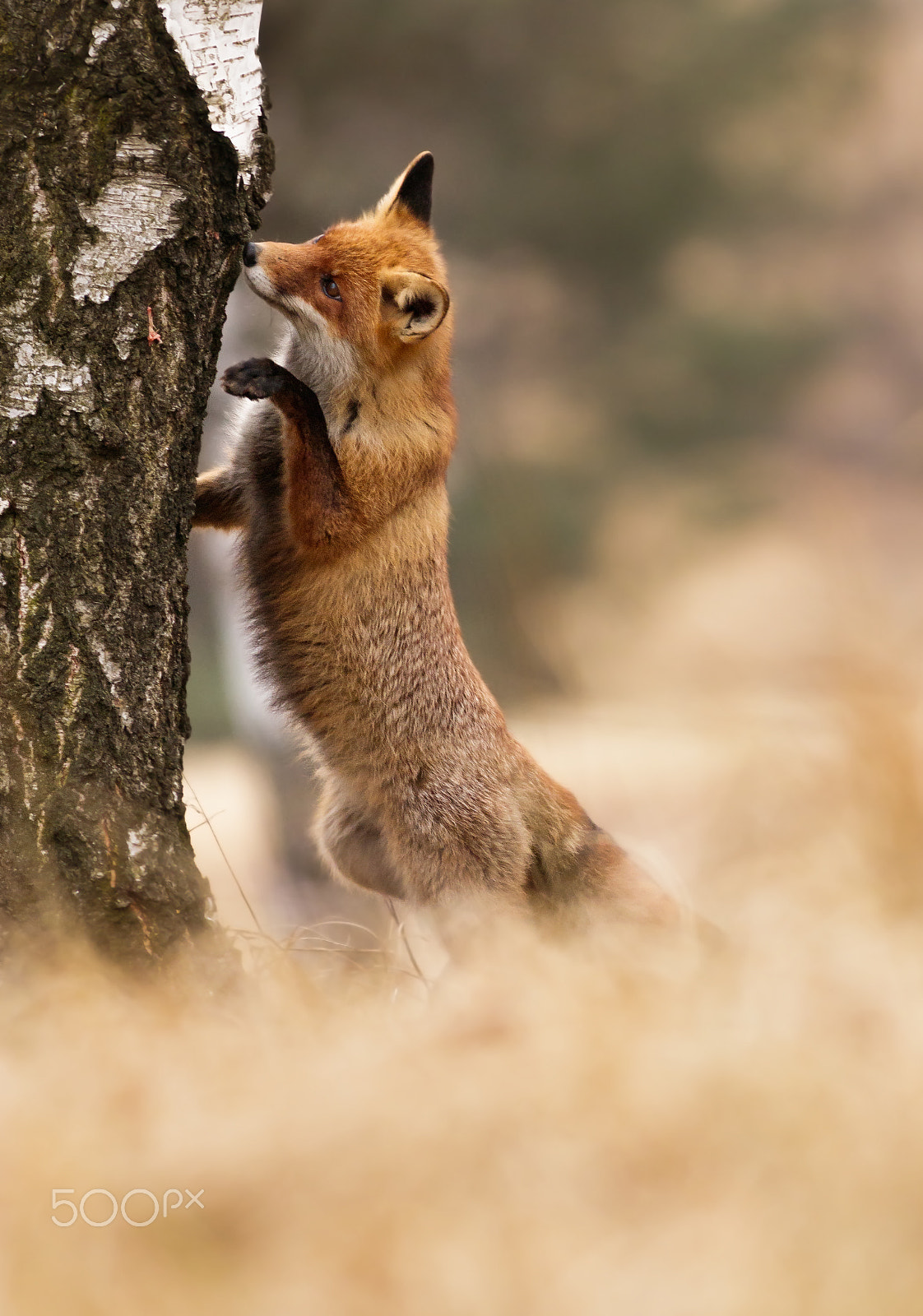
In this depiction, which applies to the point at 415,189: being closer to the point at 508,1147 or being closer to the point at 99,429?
the point at 99,429

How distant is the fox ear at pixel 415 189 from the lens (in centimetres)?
490

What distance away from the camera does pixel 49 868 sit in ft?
9.69

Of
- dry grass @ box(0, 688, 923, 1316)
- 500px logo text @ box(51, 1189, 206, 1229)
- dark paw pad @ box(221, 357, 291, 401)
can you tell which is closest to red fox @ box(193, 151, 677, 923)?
dark paw pad @ box(221, 357, 291, 401)

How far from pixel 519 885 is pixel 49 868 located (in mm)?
1961

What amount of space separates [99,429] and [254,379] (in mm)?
940

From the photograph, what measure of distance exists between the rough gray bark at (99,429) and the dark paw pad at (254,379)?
1.93 ft

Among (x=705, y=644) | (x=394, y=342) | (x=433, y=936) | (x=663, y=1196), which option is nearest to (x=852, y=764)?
(x=705, y=644)

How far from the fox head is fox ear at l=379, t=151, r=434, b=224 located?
0.21 metres

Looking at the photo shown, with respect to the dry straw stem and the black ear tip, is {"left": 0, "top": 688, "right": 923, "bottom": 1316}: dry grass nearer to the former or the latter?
the dry straw stem

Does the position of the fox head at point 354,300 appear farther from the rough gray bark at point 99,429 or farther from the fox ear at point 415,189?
the rough gray bark at point 99,429

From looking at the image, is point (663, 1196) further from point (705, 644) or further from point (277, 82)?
point (277, 82)

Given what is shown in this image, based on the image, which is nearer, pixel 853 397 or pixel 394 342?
pixel 394 342

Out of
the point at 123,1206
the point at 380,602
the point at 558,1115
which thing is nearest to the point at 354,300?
the point at 380,602

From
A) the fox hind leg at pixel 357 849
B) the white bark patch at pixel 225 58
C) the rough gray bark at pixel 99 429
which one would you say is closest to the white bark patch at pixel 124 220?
the rough gray bark at pixel 99 429
